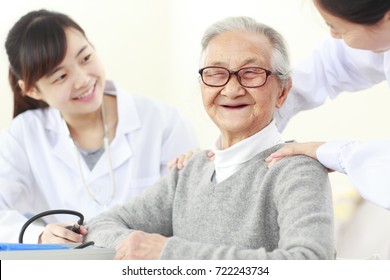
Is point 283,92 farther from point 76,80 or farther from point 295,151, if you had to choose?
point 76,80

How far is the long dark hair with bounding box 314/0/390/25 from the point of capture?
3.05ft

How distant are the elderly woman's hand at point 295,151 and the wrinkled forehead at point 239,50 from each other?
164mm

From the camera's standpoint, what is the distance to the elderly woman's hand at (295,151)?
3.45 ft

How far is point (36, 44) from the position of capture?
5.45 ft

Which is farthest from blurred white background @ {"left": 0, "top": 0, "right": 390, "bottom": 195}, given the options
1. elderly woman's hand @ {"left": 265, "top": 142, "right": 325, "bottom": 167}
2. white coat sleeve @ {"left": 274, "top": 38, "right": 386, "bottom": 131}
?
elderly woman's hand @ {"left": 265, "top": 142, "right": 325, "bottom": 167}

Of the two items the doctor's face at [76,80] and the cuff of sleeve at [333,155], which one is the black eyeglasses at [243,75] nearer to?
the cuff of sleeve at [333,155]

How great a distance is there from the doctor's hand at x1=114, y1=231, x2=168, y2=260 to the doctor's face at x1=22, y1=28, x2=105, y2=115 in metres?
0.83

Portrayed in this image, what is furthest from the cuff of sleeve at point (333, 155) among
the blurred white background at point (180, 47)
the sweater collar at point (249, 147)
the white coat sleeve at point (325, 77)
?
the blurred white background at point (180, 47)

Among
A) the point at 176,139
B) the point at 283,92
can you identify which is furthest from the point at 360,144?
the point at 176,139

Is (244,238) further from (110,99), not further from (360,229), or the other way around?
(110,99)

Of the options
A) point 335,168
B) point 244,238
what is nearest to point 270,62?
point 335,168

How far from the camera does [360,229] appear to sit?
1719 mm

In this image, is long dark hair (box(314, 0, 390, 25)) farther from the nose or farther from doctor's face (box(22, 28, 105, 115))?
doctor's face (box(22, 28, 105, 115))
